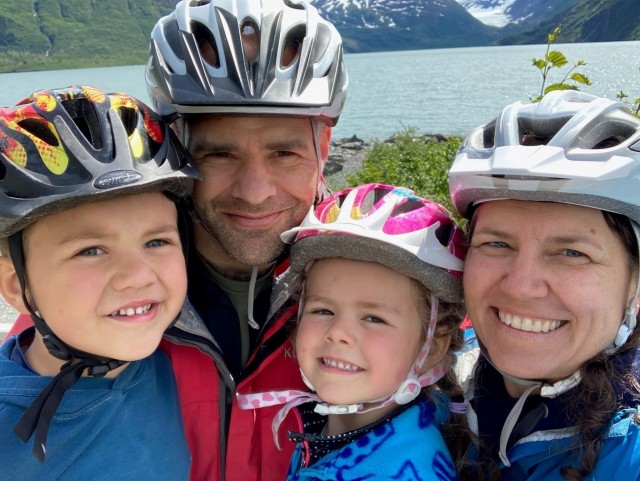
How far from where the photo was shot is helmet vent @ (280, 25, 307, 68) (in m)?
3.54

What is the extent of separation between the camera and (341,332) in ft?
9.36

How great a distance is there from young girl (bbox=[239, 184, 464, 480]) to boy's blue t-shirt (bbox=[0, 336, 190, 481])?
17.1 inches

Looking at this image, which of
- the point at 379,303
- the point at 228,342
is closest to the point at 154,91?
the point at 228,342

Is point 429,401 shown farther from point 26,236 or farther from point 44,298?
point 26,236

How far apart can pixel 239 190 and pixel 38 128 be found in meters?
1.05

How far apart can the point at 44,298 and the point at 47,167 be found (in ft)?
1.92

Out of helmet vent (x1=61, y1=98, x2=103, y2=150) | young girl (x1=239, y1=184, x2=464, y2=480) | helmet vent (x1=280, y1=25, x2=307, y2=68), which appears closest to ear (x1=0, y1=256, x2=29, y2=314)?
helmet vent (x1=61, y1=98, x2=103, y2=150)

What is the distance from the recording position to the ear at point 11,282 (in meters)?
2.70

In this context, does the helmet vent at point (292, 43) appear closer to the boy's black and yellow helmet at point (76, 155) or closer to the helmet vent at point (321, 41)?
the helmet vent at point (321, 41)

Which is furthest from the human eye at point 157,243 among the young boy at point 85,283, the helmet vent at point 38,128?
the helmet vent at point 38,128

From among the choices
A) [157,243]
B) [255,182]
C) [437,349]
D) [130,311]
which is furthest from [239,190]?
[437,349]

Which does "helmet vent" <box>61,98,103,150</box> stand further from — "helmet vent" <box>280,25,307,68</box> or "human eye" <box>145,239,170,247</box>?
"helmet vent" <box>280,25,307,68</box>

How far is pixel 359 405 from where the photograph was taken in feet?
9.50

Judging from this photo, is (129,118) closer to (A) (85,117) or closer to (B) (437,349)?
A: (A) (85,117)
